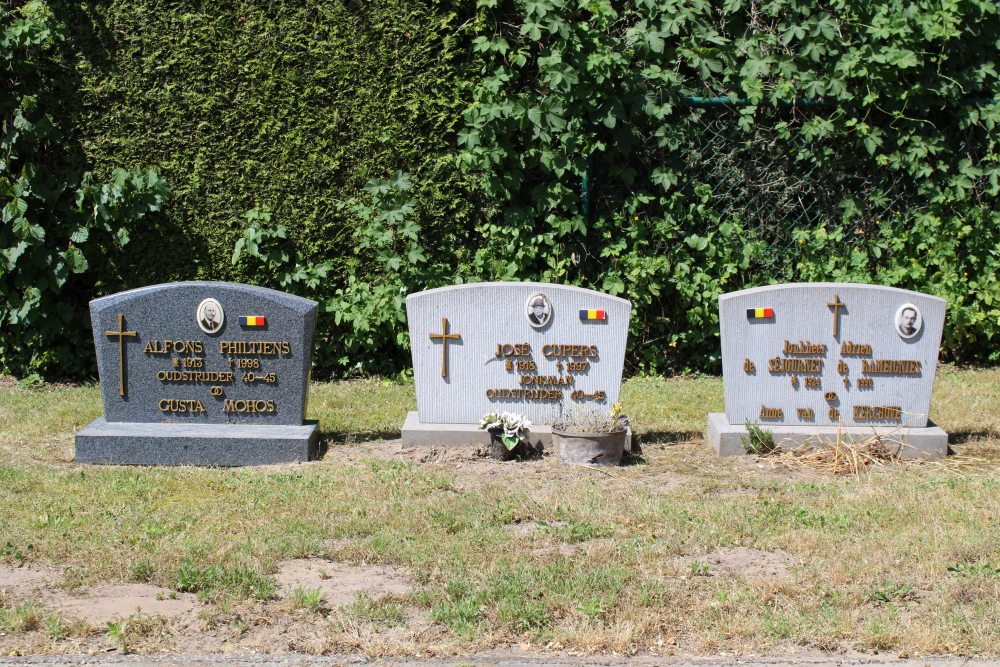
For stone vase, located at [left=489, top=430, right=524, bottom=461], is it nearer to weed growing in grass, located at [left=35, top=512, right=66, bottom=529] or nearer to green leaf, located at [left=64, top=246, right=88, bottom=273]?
weed growing in grass, located at [left=35, top=512, right=66, bottom=529]

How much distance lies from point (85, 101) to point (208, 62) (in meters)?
1.05

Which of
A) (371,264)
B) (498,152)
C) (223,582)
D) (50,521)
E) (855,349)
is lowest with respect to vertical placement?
(223,582)

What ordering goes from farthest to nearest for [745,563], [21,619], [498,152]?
[498,152] → [745,563] → [21,619]

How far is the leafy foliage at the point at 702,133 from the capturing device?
9078mm

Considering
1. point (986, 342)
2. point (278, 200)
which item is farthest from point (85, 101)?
point (986, 342)

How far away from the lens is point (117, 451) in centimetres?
709

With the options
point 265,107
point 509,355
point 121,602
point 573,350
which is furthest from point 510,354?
point 265,107

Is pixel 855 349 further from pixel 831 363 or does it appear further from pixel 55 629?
pixel 55 629

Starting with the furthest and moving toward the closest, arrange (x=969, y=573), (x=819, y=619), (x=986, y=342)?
(x=986, y=342)
(x=969, y=573)
(x=819, y=619)

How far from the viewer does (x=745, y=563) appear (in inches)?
209

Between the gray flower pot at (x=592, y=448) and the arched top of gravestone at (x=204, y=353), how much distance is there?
171 centimetres

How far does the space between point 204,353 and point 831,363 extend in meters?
4.02

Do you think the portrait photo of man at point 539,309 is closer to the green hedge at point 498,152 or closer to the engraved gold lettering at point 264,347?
the engraved gold lettering at point 264,347

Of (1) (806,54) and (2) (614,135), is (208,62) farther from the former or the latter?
(1) (806,54)
